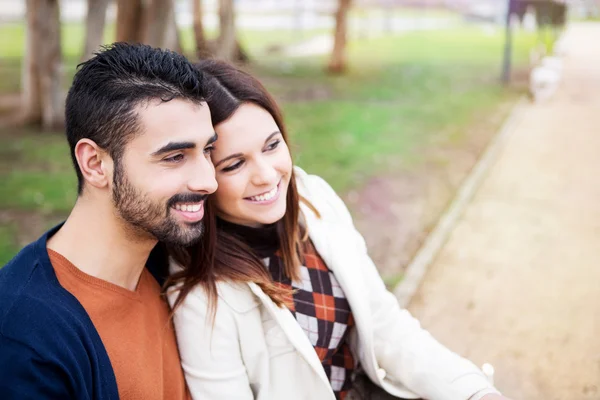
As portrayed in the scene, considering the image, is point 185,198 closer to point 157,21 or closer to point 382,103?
point 157,21

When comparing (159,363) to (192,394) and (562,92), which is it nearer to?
(192,394)

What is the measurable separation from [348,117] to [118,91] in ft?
33.3

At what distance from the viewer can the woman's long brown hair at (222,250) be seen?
2215 millimetres

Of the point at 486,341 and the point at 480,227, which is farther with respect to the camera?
the point at 480,227

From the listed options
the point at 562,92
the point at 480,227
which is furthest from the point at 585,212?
the point at 562,92

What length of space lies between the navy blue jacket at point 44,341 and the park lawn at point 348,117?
3842mm

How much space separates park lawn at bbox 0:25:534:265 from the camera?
7281 mm

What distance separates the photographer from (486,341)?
437 cm

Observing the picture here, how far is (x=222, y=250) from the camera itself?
2307 millimetres

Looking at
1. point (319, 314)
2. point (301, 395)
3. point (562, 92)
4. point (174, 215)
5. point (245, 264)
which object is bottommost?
point (562, 92)

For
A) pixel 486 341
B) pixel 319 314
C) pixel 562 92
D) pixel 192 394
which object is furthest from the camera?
pixel 562 92

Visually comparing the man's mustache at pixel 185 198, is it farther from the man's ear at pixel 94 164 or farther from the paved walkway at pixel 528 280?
the paved walkway at pixel 528 280

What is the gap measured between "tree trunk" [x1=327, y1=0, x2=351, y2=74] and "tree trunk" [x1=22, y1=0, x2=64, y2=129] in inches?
326

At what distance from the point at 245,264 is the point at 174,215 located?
1.28ft
